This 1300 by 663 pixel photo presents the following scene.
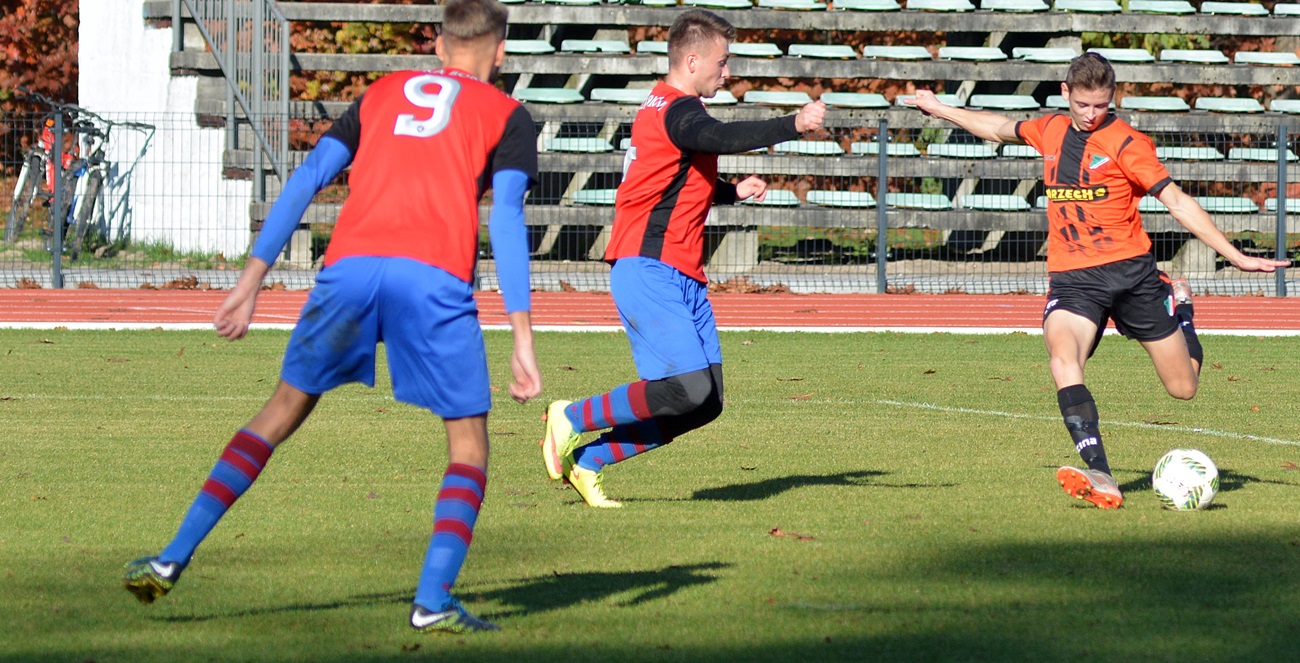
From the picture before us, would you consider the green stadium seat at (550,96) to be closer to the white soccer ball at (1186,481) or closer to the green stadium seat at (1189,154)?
the green stadium seat at (1189,154)

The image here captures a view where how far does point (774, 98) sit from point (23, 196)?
432 inches

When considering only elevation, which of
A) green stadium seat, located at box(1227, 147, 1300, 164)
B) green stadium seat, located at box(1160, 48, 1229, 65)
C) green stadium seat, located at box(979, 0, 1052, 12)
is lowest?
green stadium seat, located at box(1227, 147, 1300, 164)

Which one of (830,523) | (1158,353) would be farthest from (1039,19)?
(830,523)

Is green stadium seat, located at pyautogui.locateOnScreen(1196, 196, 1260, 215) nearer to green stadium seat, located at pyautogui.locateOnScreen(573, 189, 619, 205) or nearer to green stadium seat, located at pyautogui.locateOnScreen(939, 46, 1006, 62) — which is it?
green stadium seat, located at pyautogui.locateOnScreen(939, 46, 1006, 62)

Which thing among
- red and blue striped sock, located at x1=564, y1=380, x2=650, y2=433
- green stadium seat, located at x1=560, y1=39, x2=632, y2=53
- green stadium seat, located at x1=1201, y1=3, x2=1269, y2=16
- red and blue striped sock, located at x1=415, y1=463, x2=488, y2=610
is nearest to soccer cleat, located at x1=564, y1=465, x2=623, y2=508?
red and blue striped sock, located at x1=564, y1=380, x2=650, y2=433

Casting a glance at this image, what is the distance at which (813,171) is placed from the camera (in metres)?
22.3

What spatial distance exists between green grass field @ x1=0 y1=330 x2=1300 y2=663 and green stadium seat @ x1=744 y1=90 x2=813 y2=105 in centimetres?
1373

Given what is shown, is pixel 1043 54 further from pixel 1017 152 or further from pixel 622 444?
pixel 622 444

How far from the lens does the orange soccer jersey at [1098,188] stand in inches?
270

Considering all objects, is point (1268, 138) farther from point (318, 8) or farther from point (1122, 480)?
point (1122, 480)

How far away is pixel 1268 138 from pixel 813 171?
6.19m

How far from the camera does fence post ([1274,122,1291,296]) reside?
20.2 meters

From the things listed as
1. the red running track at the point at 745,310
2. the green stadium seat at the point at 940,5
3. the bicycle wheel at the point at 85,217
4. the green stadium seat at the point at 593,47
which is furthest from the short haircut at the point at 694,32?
the green stadium seat at the point at 940,5

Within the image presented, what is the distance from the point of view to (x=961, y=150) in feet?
75.2
